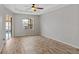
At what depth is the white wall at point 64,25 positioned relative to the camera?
579 cm

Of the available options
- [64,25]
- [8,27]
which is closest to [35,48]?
[64,25]

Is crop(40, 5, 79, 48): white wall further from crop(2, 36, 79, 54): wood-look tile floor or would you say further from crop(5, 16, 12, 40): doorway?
crop(5, 16, 12, 40): doorway

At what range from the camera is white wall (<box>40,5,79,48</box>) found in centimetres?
579

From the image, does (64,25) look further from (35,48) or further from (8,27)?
(8,27)

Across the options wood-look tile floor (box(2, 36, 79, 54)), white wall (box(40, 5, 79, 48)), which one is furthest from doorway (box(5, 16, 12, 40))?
white wall (box(40, 5, 79, 48))

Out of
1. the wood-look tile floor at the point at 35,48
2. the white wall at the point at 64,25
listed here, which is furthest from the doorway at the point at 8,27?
the white wall at the point at 64,25

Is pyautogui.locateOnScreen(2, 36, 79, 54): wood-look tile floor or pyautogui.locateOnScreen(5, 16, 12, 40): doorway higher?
pyautogui.locateOnScreen(5, 16, 12, 40): doorway

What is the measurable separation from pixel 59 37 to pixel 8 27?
293 cm

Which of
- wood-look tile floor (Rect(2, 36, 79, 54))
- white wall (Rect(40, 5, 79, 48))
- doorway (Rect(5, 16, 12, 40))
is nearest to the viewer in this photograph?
wood-look tile floor (Rect(2, 36, 79, 54))

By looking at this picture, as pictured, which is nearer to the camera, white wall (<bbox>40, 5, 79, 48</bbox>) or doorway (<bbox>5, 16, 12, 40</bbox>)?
white wall (<bbox>40, 5, 79, 48</bbox>)

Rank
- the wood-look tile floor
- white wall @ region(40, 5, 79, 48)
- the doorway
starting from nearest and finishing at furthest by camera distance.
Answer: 1. the wood-look tile floor
2. white wall @ region(40, 5, 79, 48)
3. the doorway

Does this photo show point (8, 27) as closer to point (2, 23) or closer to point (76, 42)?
point (2, 23)

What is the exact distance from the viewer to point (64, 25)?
6.82 meters
